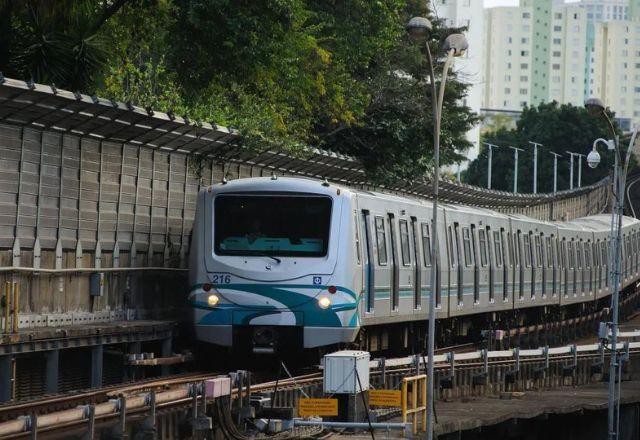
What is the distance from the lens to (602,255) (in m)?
64.0

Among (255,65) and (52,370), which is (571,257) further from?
(52,370)

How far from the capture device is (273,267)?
1008 inches

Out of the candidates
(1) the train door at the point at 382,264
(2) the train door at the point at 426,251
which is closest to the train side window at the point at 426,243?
(2) the train door at the point at 426,251

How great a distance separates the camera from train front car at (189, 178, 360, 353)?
25578 mm

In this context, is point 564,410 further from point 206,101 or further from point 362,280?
point 206,101

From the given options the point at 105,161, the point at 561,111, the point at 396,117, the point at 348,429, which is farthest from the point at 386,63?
the point at 561,111

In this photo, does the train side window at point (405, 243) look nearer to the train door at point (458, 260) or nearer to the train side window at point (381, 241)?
the train side window at point (381, 241)

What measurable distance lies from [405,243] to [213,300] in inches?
236

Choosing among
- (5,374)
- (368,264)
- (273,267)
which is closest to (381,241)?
(368,264)

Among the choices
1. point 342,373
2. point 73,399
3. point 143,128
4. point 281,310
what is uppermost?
point 143,128

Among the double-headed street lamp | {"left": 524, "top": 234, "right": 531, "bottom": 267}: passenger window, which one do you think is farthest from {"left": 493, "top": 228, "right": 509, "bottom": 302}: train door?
the double-headed street lamp

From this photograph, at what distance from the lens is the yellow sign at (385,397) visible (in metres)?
21.4

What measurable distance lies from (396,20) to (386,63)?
5.91 metres

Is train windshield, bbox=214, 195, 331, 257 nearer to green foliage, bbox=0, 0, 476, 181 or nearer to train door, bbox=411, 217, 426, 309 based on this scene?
green foliage, bbox=0, 0, 476, 181
